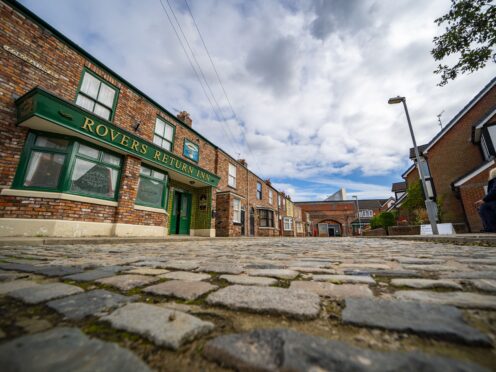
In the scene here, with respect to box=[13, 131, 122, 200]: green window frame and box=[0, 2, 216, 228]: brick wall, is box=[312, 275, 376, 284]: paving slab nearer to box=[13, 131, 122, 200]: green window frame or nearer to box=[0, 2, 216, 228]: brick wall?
box=[0, 2, 216, 228]: brick wall

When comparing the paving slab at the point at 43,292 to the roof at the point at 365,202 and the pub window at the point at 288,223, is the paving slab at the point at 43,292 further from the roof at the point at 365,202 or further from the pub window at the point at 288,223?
the roof at the point at 365,202

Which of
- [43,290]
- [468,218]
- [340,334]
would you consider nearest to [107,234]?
[43,290]

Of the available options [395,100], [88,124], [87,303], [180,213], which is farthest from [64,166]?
[395,100]

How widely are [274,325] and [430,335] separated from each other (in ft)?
1.63

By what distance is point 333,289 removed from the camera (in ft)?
4.03

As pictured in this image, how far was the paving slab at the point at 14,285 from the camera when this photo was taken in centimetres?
122

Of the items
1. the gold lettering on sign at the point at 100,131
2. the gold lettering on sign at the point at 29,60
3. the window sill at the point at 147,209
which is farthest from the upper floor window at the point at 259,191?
the gold lettering on sign at the point at 29,60

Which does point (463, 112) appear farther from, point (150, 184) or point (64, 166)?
point (64, 166)

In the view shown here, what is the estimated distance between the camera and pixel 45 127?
19.4 ft

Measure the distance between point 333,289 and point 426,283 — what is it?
582 millimetres

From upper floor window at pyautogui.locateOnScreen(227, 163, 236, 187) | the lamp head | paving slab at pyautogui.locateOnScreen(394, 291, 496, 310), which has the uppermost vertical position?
the lamp head

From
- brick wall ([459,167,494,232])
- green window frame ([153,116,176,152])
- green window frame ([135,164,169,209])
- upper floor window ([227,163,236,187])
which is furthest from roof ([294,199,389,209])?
green window frame ([135,164,169,209])

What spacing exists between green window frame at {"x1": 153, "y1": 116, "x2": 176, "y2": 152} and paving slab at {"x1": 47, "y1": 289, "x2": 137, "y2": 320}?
9.42m

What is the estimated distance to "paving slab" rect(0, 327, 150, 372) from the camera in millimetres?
540
